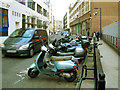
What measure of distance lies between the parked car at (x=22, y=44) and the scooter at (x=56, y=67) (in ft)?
12.6

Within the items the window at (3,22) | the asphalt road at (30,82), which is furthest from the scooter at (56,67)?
the window at (3,22)

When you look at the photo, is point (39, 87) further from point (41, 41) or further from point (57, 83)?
point (41, 41)

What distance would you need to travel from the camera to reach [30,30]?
10.8m

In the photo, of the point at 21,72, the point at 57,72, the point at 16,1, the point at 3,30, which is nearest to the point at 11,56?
the point at 21,72

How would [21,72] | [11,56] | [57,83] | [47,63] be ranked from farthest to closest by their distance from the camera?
[11,56] < [21,72] < [47,63] < [57,83]

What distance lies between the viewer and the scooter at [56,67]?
16.0 ft

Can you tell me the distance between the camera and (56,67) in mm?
4957

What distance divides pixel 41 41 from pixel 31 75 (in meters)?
6.28

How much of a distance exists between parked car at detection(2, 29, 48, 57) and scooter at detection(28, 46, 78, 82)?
3.84m

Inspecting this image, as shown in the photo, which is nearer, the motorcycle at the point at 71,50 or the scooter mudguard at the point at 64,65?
the scooter mudguard at the point at 64,65

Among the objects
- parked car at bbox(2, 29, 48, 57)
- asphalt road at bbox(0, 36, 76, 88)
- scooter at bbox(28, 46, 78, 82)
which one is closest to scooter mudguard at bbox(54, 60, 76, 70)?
scooter at bbox(28, 46, 78, 82)

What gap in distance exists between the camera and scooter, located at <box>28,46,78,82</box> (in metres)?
4.87

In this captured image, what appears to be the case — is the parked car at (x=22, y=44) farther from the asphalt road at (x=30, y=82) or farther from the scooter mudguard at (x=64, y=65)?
the scooter mudguard at (x=64, y=65)

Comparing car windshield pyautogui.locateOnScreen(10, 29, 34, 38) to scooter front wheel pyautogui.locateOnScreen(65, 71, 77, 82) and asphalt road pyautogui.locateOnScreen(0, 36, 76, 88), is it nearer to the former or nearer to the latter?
asphalt road pyautogui.locateOnScreen(0, 36, 76, 88)
